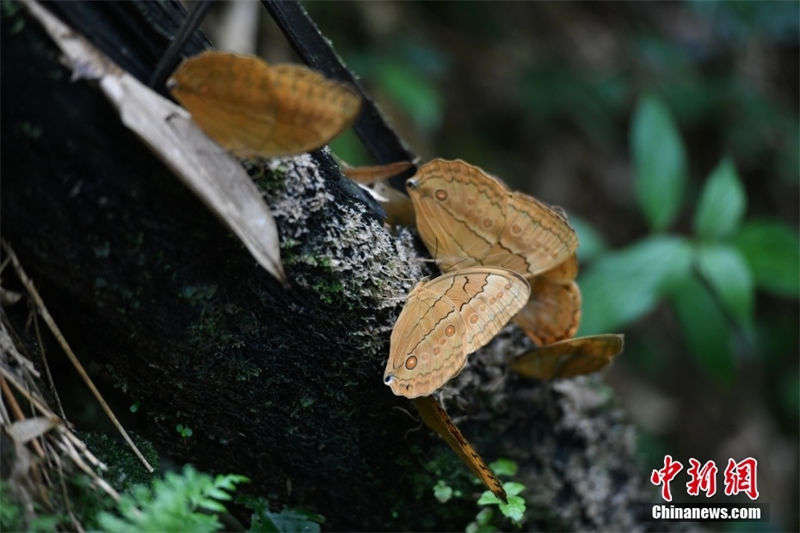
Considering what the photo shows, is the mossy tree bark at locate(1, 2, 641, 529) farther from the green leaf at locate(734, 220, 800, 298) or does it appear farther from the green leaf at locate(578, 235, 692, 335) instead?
the green leaf at locate(734, 220, 800, 298)

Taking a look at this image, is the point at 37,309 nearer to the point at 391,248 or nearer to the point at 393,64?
the point at 391,248

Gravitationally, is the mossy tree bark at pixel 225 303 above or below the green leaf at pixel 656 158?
above

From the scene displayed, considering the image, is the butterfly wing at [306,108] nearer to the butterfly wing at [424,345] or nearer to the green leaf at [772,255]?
the butterfly wing at [424,345]

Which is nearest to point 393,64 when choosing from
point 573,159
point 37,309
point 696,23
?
point 573,159

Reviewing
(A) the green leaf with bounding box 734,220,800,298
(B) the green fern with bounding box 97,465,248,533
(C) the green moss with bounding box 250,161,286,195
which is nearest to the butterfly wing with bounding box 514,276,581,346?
A: (C) the green moss with bounding box 250,161,286,195

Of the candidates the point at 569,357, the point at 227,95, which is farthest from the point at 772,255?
the point at 227,95

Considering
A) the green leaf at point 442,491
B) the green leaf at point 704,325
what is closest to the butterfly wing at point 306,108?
the green leaf at point 442,491
